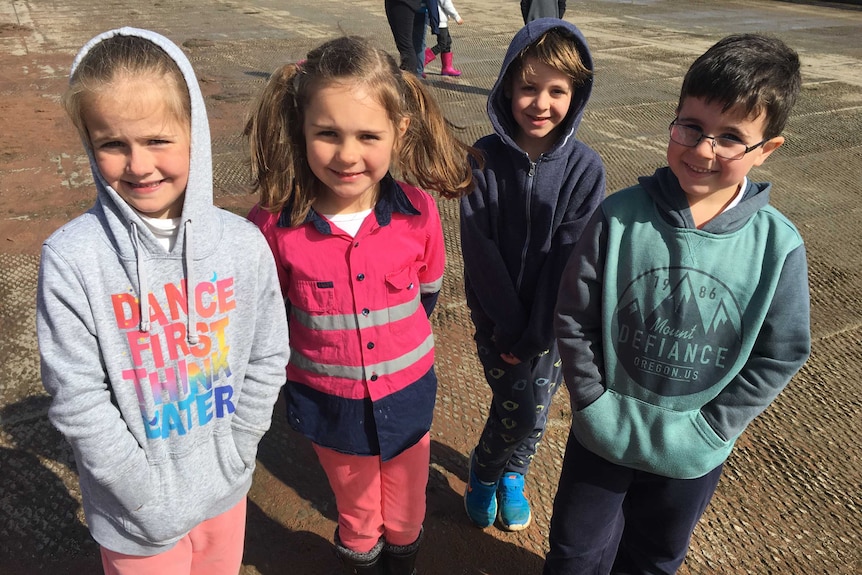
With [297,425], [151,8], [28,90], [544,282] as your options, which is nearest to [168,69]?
[297,425]

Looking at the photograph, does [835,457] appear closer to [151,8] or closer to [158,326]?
[158,326]

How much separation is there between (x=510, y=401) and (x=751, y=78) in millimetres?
1182

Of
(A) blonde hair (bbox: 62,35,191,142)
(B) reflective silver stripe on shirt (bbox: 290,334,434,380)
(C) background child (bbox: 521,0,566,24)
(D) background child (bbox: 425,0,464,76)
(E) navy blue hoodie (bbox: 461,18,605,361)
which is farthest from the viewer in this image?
(D) background child (bbox: 425,0,464,76)

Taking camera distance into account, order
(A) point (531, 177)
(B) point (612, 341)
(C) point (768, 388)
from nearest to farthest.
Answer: (C) point (768, 388) → (B) point (612, 341) → (A) point (531, 177)

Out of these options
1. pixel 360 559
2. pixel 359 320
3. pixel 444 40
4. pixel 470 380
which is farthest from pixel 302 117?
pixel 444 40

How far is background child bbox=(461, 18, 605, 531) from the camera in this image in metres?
1.97

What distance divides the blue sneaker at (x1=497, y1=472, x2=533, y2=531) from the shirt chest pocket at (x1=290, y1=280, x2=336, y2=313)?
107 centimetres

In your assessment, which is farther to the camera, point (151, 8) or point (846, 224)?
point (151, 8)

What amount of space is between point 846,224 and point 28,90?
7847 mm

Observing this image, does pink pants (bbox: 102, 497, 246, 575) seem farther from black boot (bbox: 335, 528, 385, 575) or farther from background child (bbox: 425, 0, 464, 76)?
background child (bbox: 425, 0, 464, 76)

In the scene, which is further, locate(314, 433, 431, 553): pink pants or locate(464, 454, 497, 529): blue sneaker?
locate(464, 454, 497, 529): blue sneaker

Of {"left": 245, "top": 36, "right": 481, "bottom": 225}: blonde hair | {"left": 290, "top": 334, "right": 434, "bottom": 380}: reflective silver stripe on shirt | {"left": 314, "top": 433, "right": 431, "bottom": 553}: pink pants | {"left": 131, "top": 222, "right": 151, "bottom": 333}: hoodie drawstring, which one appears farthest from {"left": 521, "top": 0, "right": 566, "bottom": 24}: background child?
{"left": 131, "top": 222, "right": 151, "bottom": 333}: hoodie drawstring

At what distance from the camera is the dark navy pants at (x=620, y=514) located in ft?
5.68

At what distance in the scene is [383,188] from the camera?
1.88 metres
